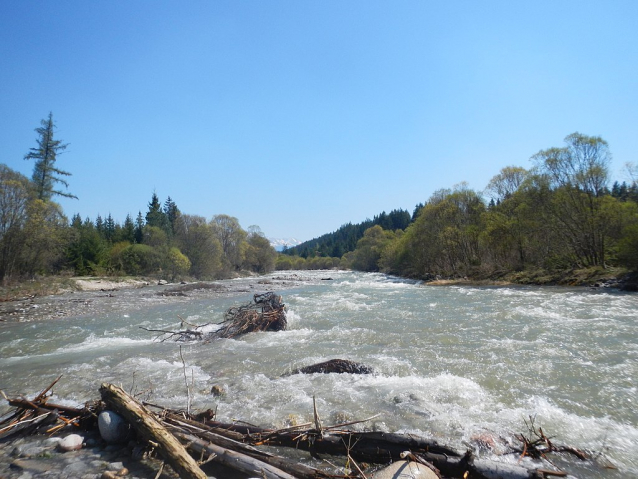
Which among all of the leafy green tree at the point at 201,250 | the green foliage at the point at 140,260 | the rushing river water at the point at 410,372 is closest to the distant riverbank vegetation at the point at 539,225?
the rushing river water at the point at 410,372

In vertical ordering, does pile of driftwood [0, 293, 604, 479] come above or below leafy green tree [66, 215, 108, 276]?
below

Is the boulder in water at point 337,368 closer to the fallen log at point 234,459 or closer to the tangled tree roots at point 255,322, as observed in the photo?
the fallen log at point 234,459

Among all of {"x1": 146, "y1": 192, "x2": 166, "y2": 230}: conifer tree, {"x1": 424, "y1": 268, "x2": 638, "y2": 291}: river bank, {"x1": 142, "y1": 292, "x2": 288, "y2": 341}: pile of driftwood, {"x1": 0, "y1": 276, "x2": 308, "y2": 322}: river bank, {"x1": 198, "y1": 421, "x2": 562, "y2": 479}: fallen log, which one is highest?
{"x1": 146, "y1": 192, "x2": 166, "y2": 230}: conifer tree

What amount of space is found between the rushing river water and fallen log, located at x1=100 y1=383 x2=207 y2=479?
141 centimetres

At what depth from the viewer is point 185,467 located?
9.04 ft

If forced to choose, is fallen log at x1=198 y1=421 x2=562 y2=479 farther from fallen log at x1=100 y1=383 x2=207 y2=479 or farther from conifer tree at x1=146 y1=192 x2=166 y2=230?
conifer tree at x1=146 y1=192 x2=166 y2=230

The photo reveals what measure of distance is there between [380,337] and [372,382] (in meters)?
3.99

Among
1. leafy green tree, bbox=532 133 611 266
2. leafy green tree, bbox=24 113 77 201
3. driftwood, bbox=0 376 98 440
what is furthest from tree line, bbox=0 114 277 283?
leafy green tree, bbox=532 133 611 266

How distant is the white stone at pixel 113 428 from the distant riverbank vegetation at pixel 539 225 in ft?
92.9

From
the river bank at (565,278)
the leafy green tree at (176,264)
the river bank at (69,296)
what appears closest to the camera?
the river bank at (69,296)

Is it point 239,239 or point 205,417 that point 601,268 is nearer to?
point 205,417

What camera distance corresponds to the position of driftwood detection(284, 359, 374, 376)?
21.2ft

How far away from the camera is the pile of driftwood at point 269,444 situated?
2.80m

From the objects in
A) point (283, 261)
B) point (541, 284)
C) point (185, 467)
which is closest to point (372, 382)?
point (185, 467)
